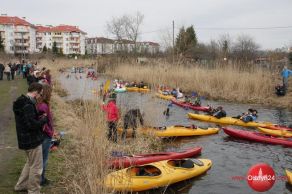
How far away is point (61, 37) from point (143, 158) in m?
99.4

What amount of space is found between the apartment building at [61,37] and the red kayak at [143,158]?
95613mm

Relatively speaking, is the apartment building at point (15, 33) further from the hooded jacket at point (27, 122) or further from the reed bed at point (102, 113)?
the hooded jacket at point (27, 122)

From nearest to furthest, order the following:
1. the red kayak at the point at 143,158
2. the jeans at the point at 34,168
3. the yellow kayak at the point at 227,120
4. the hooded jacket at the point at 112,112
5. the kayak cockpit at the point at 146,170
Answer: the jeans at the point at 34,168 < the red kayak at the point at 143,158 < the kayak cockpit at the point at 146,170 < the hooded jacket at the point at 112,112 < the yellow kayak at the point at 227,120

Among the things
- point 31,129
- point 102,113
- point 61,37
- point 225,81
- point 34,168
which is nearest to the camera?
point 31,129

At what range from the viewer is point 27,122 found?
4.63 m

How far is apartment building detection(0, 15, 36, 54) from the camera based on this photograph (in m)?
86.4

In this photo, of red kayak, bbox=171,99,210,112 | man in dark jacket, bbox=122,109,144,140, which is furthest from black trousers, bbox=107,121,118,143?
red kayak, bbox=171,99,210,112

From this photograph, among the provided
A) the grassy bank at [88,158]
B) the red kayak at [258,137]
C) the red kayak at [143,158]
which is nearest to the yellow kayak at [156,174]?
the red kayak at [143,158]

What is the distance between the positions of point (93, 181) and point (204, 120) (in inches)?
396

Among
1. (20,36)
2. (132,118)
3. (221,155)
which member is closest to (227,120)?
(221,155)

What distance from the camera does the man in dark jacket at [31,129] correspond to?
4.62m

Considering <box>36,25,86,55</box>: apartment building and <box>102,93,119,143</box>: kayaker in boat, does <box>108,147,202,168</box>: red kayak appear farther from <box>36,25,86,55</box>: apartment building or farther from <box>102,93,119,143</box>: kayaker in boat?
<box>36,25,86,55</box>: apartment building

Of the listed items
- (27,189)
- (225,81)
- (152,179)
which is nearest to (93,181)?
(27,189)

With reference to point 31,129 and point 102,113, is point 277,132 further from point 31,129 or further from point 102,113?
point 31,129
